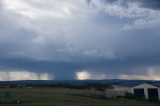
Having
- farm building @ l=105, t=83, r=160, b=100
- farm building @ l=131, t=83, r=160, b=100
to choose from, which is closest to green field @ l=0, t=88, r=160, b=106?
farm building @ l=105, t=83, r=160, b=100

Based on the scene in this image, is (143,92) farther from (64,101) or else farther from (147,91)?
(64,101)

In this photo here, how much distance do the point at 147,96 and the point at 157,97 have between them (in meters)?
3.24

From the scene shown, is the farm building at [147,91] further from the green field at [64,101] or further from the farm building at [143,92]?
the green field at [64,101]

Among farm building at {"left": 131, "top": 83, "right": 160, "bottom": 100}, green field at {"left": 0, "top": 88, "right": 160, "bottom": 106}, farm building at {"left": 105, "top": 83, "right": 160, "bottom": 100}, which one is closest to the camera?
green field at {"left": 0, "top": 88, "right": 160, "bottom": 106}

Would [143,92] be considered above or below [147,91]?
below

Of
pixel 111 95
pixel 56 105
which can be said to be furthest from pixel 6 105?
pixel 111 95

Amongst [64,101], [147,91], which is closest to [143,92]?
[147,91]

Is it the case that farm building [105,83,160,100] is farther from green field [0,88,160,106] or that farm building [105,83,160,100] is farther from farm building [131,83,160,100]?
green field [0,88,160,106]

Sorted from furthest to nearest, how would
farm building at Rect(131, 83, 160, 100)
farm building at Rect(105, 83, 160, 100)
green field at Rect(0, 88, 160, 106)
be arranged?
farm building at Rect(131, 83, 160, 100)
farm building at Rect(105, 83, 160, 100)
green field at Rect(0, 88, 160, 106)

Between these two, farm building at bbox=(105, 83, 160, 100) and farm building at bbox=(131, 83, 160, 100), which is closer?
farm building at bbox=(105, 83, 160, 100)

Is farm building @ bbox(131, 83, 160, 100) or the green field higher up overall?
farm building @ bbox(131, 83, 160, 100)

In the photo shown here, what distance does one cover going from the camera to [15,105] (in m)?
63.8

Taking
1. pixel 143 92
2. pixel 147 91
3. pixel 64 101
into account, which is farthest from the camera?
pixel 143 92

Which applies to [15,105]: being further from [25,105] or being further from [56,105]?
[56,105]
